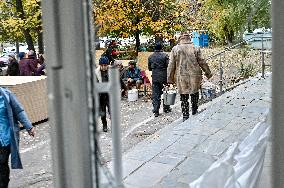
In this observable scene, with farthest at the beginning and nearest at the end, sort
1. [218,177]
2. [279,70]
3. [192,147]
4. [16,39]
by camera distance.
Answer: [16,39], [192,147], [218,177], [279,70]

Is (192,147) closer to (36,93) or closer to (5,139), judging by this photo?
(5,139)

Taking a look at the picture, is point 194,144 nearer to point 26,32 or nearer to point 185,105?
point 185,105

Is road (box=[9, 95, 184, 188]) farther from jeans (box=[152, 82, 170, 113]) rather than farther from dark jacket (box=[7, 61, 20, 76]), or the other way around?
dark jacket (box=[7, 61, 20, 76])

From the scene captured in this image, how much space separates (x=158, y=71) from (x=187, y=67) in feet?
5.05

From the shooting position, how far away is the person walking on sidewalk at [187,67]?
289 inches

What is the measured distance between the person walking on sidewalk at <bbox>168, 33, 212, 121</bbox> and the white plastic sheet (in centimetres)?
432

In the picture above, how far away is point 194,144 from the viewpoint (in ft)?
17.7

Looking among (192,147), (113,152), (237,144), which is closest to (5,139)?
(192,147)

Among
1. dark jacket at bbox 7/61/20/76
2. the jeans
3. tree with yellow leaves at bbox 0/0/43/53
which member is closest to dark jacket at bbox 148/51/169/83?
the jeans

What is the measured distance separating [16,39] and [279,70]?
58.2 feet

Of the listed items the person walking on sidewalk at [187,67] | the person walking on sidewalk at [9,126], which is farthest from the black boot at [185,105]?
the person walking on sidewalk at [9,126]

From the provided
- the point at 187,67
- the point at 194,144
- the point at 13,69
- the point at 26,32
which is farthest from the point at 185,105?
the point at 26,32

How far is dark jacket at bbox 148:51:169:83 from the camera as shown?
873cm

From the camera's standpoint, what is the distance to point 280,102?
1.06 m
